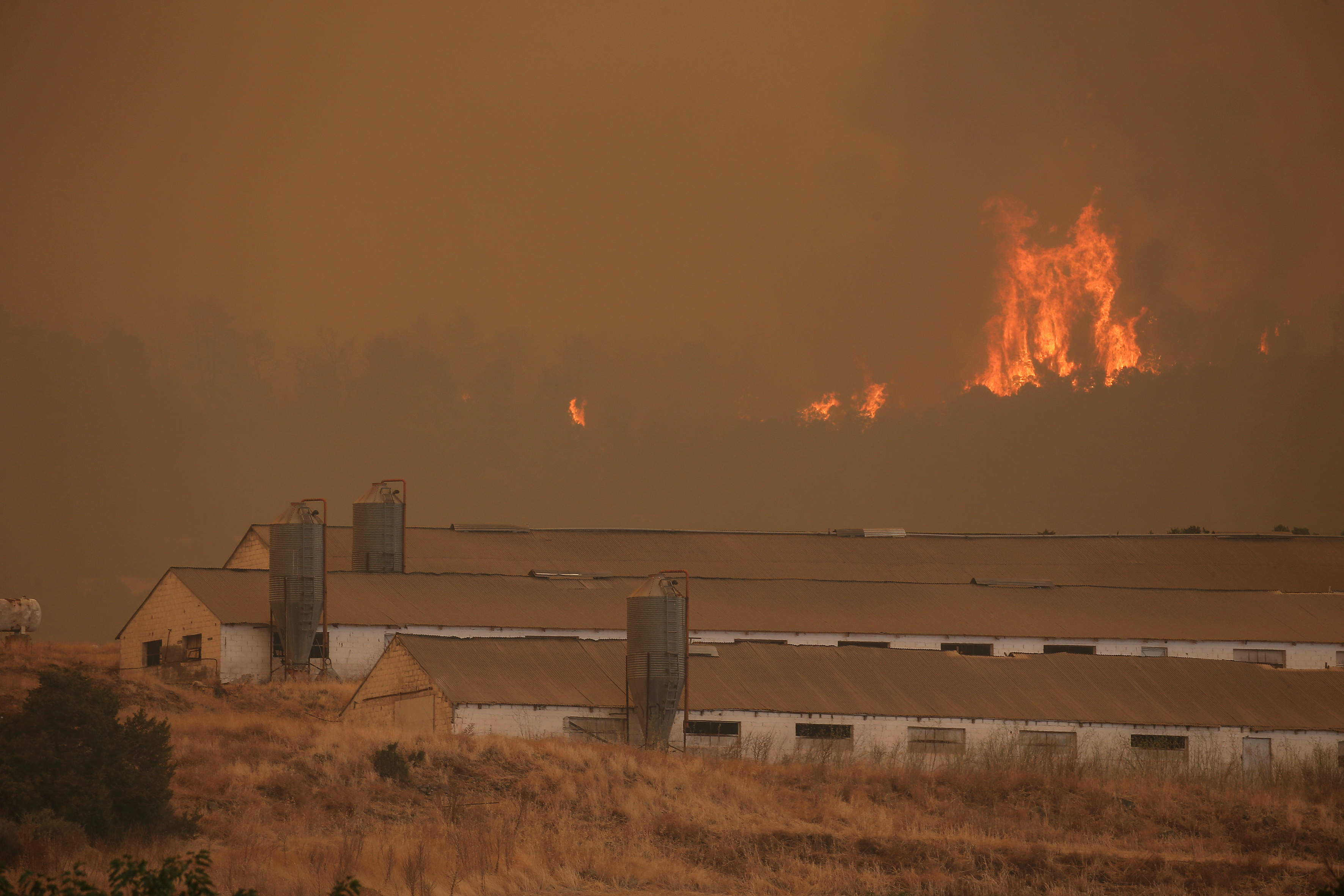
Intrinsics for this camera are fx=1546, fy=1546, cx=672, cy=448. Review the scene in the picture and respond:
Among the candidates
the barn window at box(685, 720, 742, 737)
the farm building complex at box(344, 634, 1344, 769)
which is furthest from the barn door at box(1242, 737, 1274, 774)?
the barn window at box(685, 720, 742, 737)

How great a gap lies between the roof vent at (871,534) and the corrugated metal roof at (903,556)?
349 mm

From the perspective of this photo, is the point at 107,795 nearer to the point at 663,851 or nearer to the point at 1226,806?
the point at 663,851

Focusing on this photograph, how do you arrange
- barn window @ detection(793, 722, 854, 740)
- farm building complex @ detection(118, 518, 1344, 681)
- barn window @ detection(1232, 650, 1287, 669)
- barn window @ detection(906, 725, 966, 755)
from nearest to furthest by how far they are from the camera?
barn window @ detection(793, 722, 854, 740), barn window @ detection(906, 725, 966, 755), farm building complex @ detection(118, 518, 1344, 681), barn window @ detection(1232, 650, 1287, 669)

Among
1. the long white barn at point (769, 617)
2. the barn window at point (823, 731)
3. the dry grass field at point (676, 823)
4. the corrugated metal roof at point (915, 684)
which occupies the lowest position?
the dry grass field at point (676, 823)

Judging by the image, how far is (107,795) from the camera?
28266mm

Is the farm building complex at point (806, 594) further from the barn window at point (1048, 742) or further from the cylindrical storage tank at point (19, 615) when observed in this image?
the barn window at point (1048, 742)

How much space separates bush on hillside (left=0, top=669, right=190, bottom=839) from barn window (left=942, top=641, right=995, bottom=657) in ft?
112

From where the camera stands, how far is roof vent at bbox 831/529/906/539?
73062mm

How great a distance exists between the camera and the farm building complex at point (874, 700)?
44312 mm

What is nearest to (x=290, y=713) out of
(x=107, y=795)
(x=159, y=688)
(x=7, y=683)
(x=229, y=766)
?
(x=159, y=688)

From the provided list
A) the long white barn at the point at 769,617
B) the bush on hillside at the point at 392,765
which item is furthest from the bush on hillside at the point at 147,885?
the long white barn at the point at 769,617

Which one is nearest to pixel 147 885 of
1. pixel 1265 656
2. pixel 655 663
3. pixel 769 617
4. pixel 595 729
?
pixel 595 729

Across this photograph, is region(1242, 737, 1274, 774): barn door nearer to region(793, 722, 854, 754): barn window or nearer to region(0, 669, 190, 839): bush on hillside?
region(793, 722, 854, 754): barn window

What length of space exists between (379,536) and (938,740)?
2537 centimetres
